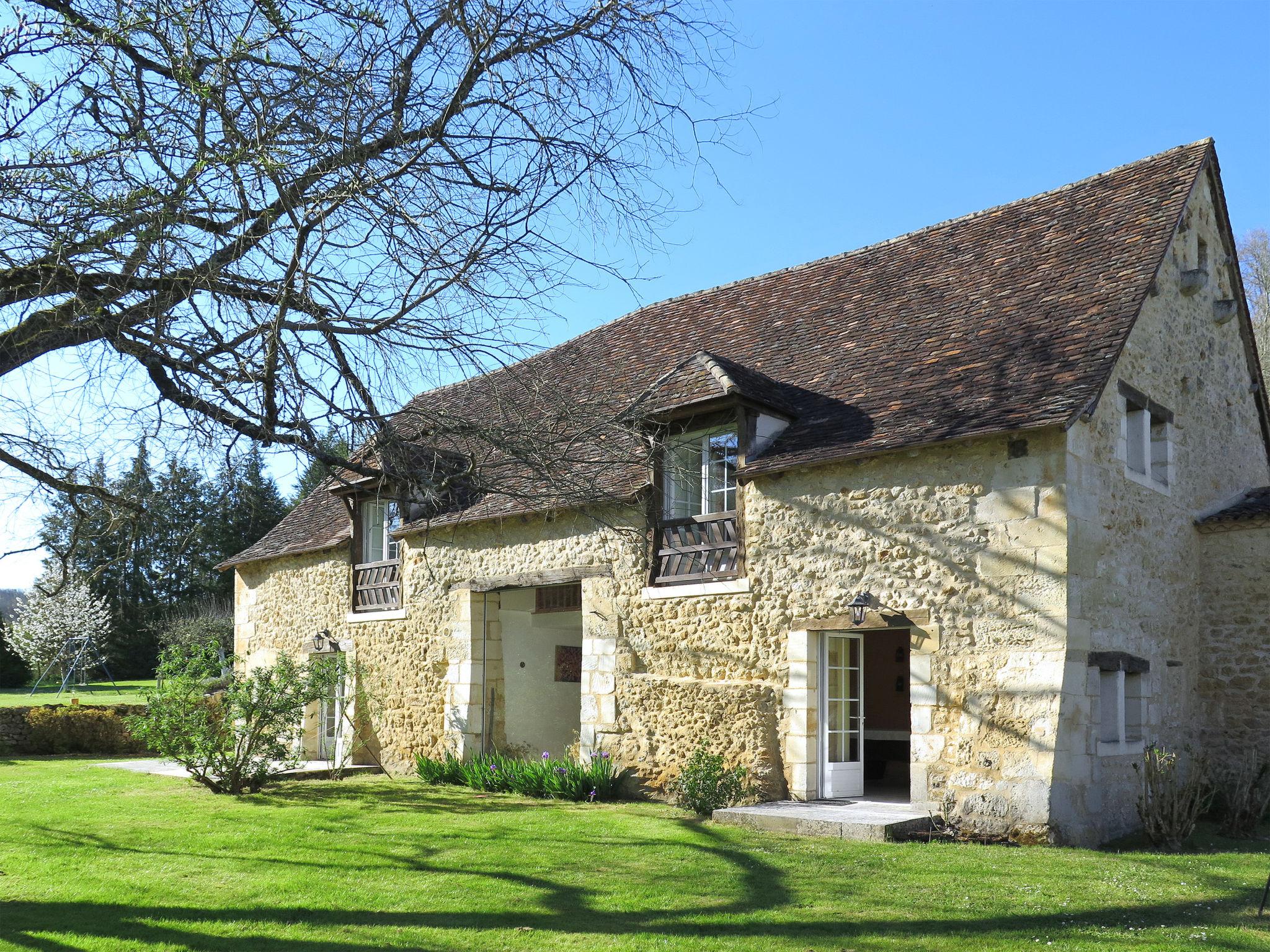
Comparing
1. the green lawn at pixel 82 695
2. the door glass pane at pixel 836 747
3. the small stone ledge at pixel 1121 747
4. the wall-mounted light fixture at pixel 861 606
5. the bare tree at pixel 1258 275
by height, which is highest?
the bare tree at pixel 1258 275

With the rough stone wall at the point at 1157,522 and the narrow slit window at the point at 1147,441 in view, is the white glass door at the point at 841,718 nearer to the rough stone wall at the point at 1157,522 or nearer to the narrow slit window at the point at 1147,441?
the rough stone wall at the point at 1157,522

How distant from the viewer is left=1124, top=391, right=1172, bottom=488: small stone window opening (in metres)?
10.6

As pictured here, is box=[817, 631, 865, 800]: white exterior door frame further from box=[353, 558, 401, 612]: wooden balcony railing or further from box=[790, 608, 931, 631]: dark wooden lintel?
box=[353, 558, 401, 612]: wooden balcony railing

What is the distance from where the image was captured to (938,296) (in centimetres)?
1211

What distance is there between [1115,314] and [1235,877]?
479 cm

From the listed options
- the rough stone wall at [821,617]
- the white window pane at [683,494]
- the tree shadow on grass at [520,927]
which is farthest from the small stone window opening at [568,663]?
the tree shadow on grass at [520,927]

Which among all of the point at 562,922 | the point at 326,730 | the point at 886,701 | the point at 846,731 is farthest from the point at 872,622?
the point at 326,730

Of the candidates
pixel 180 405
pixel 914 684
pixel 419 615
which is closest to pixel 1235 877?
pixel 914 684

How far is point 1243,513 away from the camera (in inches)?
457

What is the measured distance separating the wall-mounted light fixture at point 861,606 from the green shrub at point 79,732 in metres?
14.5

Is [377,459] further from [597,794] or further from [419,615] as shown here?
[419,615]

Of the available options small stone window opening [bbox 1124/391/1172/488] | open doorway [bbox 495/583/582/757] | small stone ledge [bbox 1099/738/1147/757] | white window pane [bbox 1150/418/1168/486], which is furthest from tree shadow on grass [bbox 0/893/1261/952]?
open doorway [bbox 495/583/582/757]

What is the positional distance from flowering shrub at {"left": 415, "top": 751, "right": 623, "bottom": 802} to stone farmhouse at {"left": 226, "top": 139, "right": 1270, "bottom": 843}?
11.7 inches

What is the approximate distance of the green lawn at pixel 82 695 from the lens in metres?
28.8
